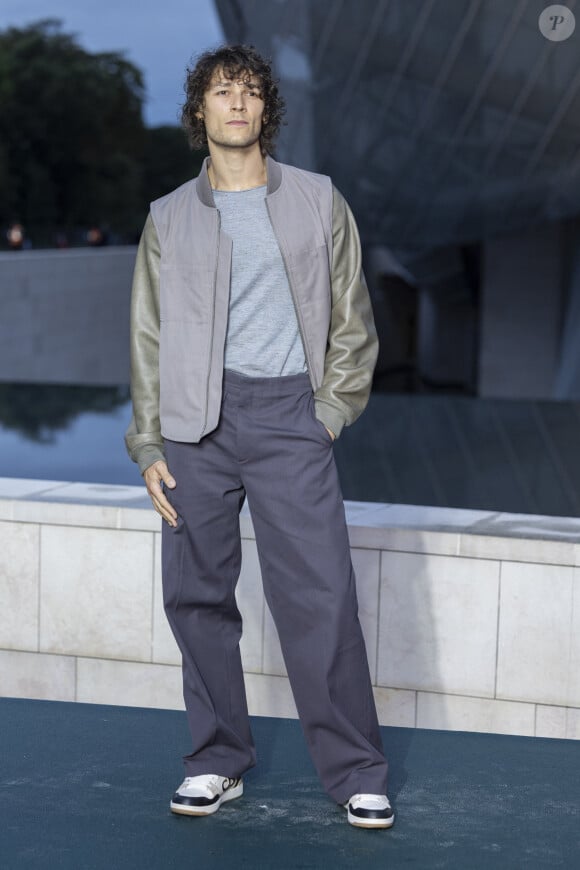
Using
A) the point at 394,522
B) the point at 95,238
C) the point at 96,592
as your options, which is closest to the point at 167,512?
the point at 394,522

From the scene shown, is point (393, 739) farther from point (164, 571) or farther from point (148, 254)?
point (148, 254)

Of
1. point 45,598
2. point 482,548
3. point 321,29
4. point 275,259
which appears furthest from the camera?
point 321,29

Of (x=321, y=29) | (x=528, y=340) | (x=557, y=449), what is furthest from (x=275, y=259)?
(x=528, y=340)

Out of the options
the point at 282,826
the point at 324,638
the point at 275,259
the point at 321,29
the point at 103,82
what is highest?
the point at 103,82

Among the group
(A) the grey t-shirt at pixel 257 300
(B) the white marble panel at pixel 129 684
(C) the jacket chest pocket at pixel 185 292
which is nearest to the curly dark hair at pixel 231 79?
(A) the grey t-shirt at pixel 257 300

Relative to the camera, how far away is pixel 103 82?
5706cm

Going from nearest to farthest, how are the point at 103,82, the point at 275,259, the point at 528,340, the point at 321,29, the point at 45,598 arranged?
the point at 275,259 → the point at 45,598 → the point at 321,29 → the point at 528,340 → the point at 103,82

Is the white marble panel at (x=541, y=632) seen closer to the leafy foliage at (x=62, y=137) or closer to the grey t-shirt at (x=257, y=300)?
the grey t-shirt at (x=257, y=300)

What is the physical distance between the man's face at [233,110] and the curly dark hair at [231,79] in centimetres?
2

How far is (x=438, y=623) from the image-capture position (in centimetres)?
476

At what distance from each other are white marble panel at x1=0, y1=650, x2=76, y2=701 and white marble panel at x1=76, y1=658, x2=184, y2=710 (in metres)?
0.05

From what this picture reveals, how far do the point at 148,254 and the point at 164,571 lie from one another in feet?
3.00

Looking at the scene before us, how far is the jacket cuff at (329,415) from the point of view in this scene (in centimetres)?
340

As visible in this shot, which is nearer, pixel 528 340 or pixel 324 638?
pixel 324 638
